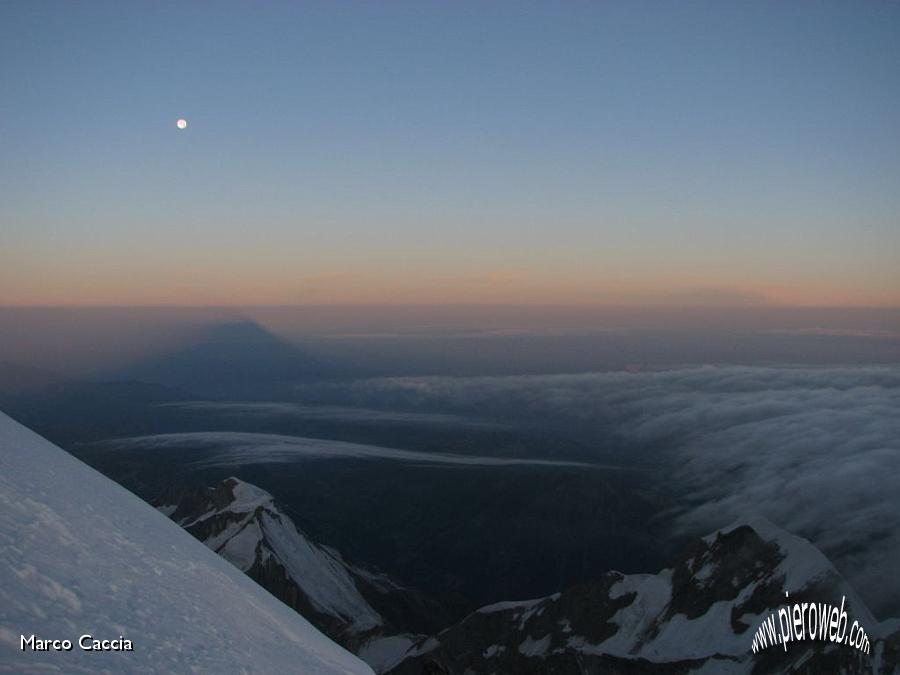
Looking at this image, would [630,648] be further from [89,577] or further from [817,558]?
[89,577]

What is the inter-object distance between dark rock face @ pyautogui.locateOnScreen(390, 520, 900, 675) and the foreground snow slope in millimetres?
94649

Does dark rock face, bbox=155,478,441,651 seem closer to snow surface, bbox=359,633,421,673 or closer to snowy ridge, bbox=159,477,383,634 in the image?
snowy ridge, bbox=159,477,383,634

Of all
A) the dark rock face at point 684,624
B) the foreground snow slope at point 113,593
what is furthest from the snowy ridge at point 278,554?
the foreground snow slope at point 113,593

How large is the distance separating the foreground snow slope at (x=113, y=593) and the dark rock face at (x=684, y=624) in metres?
94.6

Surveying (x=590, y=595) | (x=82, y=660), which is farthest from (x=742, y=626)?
(x=82, y=660)

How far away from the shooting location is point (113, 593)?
1135 centimetres

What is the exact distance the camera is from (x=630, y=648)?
118 meters

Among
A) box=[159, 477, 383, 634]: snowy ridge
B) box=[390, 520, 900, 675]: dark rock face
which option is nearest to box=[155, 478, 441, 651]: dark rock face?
box=[159, 477, 383, 634]: snowy ridge

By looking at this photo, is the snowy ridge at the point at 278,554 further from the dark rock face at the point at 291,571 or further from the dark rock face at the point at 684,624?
the dark rock face at the point at 684,624

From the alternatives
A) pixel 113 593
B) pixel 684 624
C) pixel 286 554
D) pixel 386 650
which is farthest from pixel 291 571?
pixel 113 593

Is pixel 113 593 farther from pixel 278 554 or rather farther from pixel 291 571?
pixel 278 554

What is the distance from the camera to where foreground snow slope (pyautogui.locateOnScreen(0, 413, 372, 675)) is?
31.0 feet

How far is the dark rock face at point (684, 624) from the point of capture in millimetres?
93750

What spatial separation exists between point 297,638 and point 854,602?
112 meters
